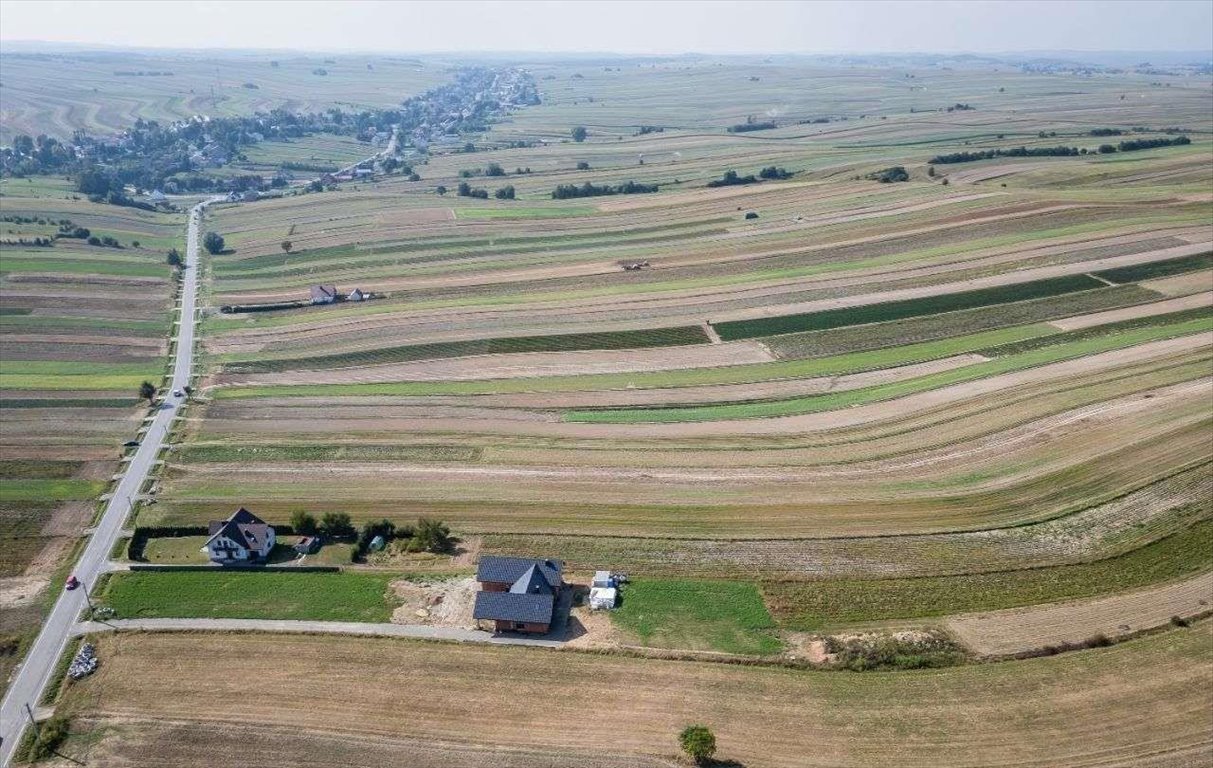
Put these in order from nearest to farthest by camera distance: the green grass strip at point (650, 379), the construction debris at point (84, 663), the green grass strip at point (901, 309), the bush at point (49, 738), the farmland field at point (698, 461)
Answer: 1. the bush at point (49, 738)
2. the farmland field at point (698, 461)
3. the construction debris at point (84, 663)
4. the green grass strip at point (650, 379)
5. the green grass strip at point (901, 309)

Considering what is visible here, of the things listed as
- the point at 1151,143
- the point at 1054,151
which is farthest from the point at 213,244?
the point at 1151,143

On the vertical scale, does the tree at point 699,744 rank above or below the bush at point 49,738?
above

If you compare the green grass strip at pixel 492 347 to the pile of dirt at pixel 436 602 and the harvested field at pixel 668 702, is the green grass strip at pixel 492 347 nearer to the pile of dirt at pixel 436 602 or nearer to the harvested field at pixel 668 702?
the pile of dirt at pixel 436 602

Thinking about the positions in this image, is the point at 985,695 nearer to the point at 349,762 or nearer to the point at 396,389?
the point at 349,762

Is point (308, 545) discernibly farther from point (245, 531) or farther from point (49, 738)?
point (49, 738)

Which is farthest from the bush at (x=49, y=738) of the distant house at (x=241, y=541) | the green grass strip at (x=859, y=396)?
the green grass strip at (x=859, y=396)

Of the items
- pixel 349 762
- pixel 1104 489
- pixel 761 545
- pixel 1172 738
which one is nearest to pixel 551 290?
pixel 761 545

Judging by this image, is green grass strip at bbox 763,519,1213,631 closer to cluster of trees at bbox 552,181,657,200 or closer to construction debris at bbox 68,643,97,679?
construction debris at bbox 68,643,97,679
